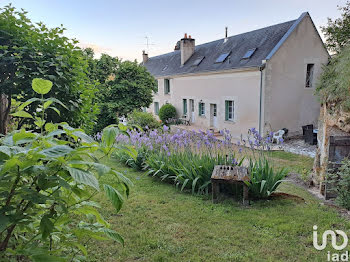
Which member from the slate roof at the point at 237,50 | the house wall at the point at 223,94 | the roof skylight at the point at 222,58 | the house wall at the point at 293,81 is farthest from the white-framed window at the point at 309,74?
the roof skylight at the point at 222,58

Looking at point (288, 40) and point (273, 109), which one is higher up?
point (288, 40)

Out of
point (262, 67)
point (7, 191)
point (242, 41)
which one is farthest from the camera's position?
point (242, 41)

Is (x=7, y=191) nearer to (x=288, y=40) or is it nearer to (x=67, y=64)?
(x=67, y=64)

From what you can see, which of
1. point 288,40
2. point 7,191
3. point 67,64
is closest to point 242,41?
point 288,40

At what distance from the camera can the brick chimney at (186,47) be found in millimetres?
22156

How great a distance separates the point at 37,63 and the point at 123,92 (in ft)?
52.2

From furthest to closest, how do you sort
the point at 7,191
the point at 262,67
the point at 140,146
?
the point at 262,67, the point at 140,146, the point at 7,191

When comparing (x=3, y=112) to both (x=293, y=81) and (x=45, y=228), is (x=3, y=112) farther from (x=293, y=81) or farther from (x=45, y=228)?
(x=293, y=81)

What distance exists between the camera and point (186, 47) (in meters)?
22.3

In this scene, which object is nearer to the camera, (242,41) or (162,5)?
(162,5)

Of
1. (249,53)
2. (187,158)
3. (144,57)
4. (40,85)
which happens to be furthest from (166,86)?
(40,85)

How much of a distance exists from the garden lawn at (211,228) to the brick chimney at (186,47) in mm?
18803

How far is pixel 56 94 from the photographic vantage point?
3297mm

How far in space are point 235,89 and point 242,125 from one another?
2.33 metres
